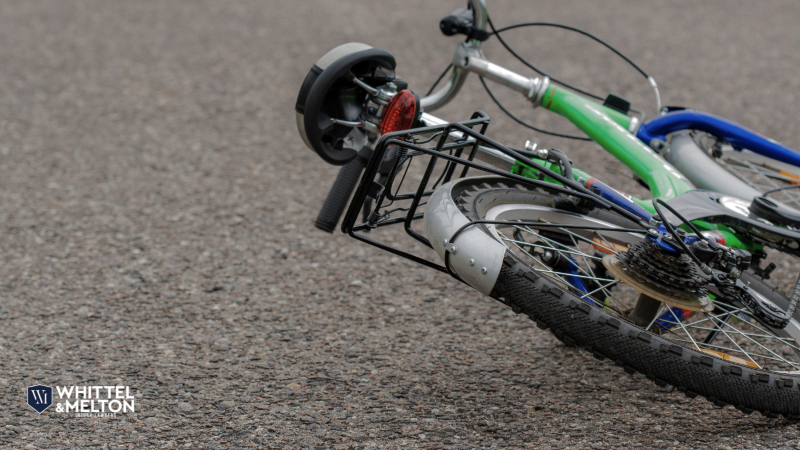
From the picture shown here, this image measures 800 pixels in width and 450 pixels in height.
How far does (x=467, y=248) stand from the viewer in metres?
1.93

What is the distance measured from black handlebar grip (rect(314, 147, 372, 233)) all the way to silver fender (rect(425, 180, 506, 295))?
523mm

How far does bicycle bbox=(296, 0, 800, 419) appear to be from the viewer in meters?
1.89

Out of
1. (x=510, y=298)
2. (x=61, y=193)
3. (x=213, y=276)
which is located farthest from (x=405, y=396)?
(x=61, y=193)

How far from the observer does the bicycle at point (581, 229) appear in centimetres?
189

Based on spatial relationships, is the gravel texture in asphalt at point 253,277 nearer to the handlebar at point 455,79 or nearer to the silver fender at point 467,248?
the silver fender at point 467,248

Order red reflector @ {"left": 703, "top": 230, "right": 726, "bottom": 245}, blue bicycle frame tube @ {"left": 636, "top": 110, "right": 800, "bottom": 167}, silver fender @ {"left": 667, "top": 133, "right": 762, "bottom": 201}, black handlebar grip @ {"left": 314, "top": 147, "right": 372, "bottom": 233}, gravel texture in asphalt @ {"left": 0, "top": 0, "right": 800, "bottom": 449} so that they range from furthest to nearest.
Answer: blue bicycle frame tube @ {"left": 636, "top": 110, "right": 800, "bottom": 167}
silver fender @ {"left": 667, "top": 133, "right": 762, "bottom": 201}
black handlebar grip @ {"left": 314, "top": 147, "right": 372, "bottom": 233}
gravel texture in asphalt @ {"left": 0, "top": 0, "right": 800, "bottom": 449}
red reflector @ {"left": 703, "top": 230, "right": 726, "bottom": 245}

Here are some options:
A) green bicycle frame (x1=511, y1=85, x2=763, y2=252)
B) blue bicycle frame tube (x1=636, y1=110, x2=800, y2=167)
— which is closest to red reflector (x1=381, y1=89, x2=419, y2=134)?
green bicycle frame (x1=511, y1=85, x2=763, y2=252)

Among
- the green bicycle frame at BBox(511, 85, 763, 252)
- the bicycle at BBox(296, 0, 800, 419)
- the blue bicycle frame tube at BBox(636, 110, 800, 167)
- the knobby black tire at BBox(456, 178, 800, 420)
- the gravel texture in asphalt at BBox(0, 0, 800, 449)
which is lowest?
the gravel texture in asphalt at BBox(0, 0, 800, 449)

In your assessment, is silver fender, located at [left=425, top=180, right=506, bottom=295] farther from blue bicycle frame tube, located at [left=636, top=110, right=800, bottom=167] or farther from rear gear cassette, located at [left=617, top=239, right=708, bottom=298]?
blue bicycle frame tube, located at [left=636, top=110, right=800, bottom=167]

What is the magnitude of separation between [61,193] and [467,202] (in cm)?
316

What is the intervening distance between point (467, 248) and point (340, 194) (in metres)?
0.73

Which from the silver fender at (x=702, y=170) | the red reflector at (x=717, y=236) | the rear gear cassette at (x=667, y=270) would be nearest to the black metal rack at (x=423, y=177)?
the rear gear cassette at (x=667, y=270)

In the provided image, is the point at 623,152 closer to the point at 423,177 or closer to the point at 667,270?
the point at 667,270

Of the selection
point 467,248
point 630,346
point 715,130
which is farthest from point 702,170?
point 467,248
